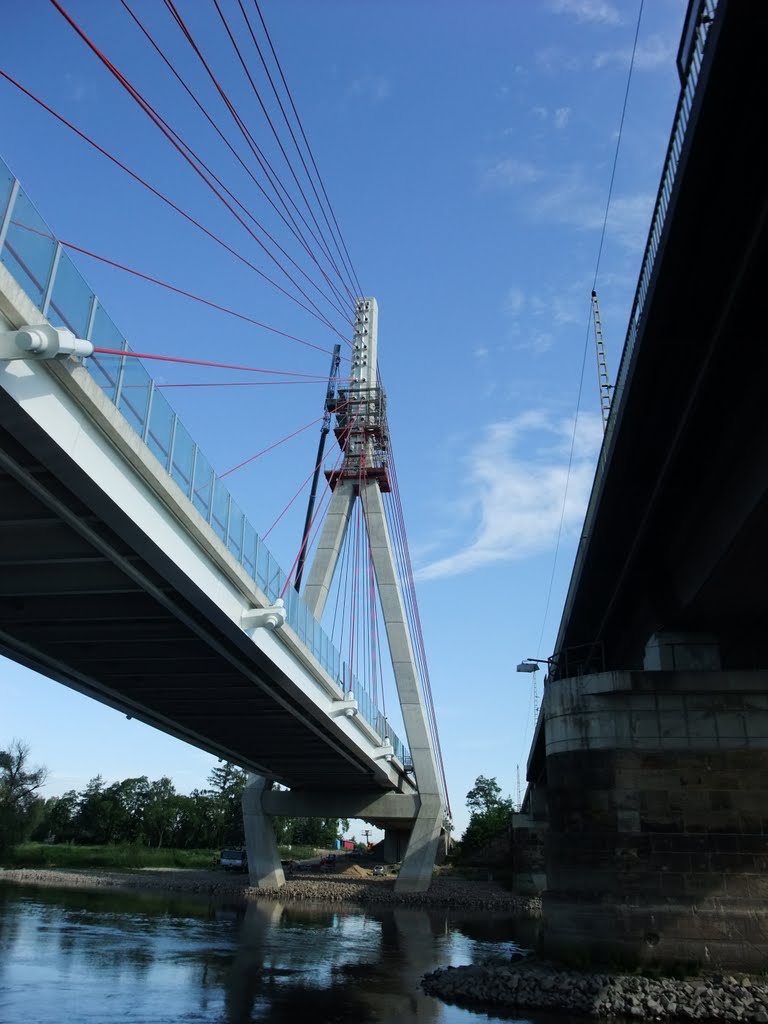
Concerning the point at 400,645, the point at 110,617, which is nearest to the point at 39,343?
the point at 110,617

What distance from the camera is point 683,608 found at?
15.8 meters

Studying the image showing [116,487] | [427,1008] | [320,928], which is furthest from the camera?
[320,928]

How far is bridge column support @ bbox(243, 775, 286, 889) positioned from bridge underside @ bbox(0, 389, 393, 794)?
45.3 ft

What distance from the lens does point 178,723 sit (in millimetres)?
27750

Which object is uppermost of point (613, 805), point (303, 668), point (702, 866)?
point (303, 668)

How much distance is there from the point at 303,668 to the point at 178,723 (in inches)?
308

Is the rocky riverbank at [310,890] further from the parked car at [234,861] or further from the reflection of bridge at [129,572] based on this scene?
the reflection of bridge at [129,572]

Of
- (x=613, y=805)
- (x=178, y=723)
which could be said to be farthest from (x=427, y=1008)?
(x=178, y=723)

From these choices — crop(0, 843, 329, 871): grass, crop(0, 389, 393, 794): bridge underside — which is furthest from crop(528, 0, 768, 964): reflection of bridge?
crop(0, 843, 329, 871): grass

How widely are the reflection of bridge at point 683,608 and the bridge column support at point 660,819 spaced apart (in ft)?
0.09

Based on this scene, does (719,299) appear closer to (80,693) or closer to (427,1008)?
(427,1008)

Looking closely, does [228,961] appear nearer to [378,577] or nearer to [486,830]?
[378,577]

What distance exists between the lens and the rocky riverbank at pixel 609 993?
12219mm

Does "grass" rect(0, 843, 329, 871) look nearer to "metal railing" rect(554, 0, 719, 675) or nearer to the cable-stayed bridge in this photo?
the cable-stayed bridge
